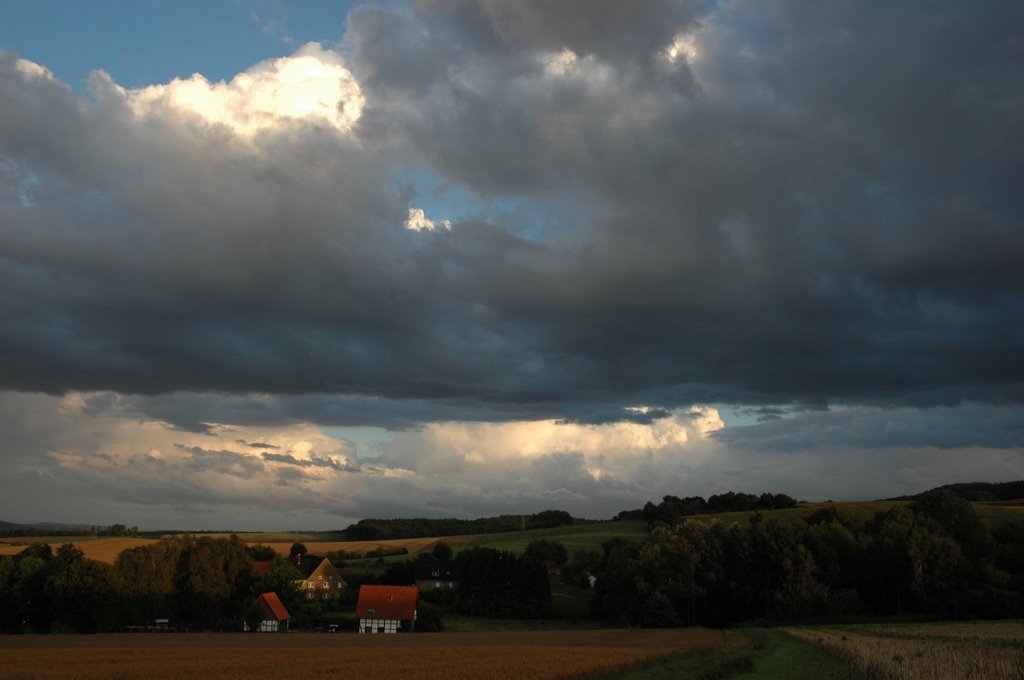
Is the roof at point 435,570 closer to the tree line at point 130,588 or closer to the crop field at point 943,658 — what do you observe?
the tree line at point 130,588

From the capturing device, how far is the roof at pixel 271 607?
3772 inches

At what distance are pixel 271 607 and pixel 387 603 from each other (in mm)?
13967

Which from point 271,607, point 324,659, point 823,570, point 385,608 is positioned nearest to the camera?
point 324,659

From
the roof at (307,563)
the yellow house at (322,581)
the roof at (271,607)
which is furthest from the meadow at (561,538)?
the roof at (271,607)

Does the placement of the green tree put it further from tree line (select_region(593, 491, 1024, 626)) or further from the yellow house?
tree line (select_region(593, 491, 1024, 626))

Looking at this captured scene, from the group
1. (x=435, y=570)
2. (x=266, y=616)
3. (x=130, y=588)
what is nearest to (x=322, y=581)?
(x=435, y=570)

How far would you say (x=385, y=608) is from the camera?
98750 millimetres

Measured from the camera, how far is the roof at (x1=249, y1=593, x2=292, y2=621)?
9581 cm

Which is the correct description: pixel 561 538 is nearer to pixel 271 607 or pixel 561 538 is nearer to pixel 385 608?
pixel 385 608

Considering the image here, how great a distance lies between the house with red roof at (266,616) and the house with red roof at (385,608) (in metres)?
9.19

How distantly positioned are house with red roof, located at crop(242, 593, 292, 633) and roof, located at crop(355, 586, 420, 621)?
9187mm

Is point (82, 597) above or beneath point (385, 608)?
above

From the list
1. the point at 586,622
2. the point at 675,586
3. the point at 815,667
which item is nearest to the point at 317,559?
the point at 586,622

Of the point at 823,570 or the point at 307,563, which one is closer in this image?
the point at 823,570
